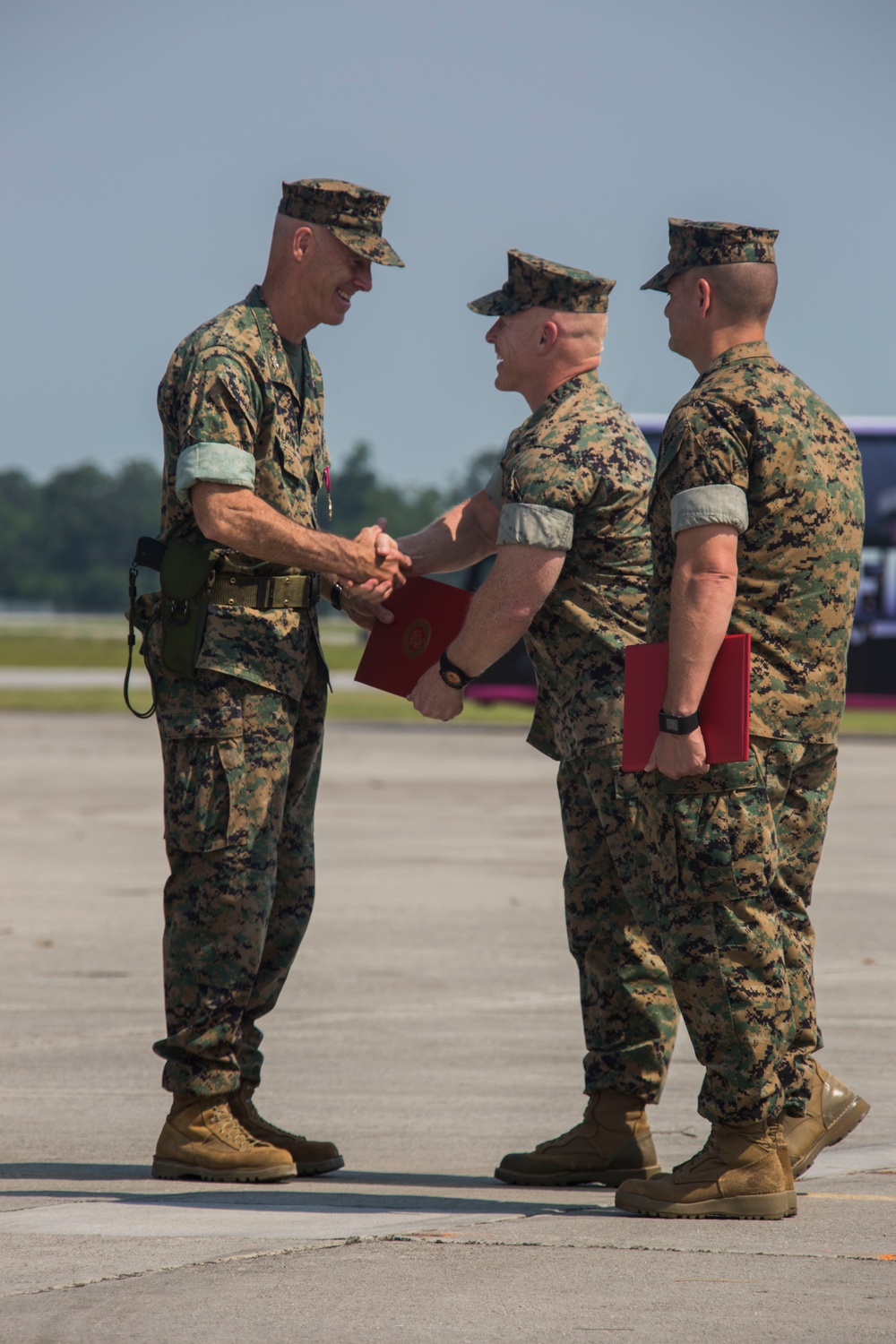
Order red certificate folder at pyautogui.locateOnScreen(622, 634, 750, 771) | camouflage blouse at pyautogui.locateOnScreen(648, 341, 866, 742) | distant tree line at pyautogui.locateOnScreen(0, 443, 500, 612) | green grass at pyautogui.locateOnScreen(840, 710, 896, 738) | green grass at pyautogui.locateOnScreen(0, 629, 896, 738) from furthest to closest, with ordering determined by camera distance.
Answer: distant tree line at pyautogui.locateOnScreen(0, 443, 500, 612) → green grass at pyautogui.locateOnScreen(0, 629, 896, 738) → green grass at pyautogui.locateOnScreen(840, 710, 896, 738) → camouflage blouse at pyautogui.locateOnScreen(648, 341, 866, 742) → red certificate folder at pyautogui.locateOnScreen(622, 634, 750, 771)

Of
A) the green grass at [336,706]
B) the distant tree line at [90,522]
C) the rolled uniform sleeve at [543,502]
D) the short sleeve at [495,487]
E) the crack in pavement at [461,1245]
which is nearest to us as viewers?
the crack in pavement at [461,1245]

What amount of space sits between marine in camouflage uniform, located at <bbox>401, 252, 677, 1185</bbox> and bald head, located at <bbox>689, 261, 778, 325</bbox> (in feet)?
1.61

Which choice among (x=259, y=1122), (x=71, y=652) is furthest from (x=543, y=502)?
(x=71, y=652)

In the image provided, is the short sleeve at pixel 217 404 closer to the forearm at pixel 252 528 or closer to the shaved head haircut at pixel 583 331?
the forearm at pixel 252 528

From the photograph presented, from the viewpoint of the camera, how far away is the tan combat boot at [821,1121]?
4.34m

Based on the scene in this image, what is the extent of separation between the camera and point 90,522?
168500mm

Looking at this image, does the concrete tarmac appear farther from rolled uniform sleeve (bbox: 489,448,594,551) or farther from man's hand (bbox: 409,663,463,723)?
rolled uniform sleeve (bbox: 489,448,594,551)

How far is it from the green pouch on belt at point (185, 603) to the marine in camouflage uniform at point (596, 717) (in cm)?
58

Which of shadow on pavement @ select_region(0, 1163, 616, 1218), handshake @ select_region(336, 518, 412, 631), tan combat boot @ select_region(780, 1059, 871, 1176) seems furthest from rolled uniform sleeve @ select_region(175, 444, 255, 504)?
tan combat boot @ select_region(780, 1059, 871, 1176)

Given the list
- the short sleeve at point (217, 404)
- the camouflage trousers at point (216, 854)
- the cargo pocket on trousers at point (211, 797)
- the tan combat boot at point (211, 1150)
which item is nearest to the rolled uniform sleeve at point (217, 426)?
the short sleeve at point (217, 404)

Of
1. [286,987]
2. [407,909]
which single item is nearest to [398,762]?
[407,909]

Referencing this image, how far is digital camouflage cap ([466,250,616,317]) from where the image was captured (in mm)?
4562

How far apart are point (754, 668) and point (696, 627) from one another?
9.1 inches

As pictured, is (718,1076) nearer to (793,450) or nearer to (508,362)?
(793,450)
